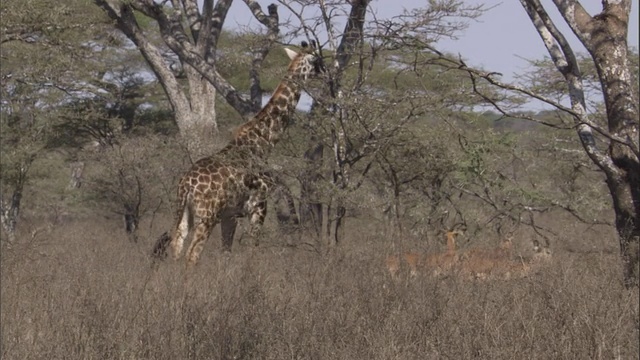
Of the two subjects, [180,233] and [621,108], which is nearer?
[621,108]

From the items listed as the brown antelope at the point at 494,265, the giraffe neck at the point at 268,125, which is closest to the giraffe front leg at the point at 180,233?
the giraffe neck at the point at 268,125

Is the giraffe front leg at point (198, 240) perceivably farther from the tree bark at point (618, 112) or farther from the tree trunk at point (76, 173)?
the tree trunk at point (76, 173)

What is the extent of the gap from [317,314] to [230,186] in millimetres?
3023

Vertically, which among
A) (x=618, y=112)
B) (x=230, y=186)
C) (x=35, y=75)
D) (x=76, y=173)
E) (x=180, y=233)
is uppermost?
(x=618, y=112)

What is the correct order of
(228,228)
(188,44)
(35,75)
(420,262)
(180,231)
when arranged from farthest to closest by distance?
(35,75) → (188,44) → (228,228) → (180,231) → (420,262)

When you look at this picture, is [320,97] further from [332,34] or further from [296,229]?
[296,229]

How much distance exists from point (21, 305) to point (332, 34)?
137 inches

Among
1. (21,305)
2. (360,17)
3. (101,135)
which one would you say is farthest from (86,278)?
(101,135)

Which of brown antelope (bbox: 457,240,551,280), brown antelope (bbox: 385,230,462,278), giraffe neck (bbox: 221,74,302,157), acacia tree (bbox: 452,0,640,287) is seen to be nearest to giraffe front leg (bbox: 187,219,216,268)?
giraffe neck (bbox: 221,74,302,157)

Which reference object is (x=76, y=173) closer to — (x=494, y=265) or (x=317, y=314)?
(x=494, y=265)

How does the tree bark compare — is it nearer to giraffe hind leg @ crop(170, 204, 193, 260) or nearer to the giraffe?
the giraffe

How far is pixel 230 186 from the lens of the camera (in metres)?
7.31

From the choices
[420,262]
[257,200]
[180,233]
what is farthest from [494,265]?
[180,233]

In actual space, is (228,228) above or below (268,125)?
below
